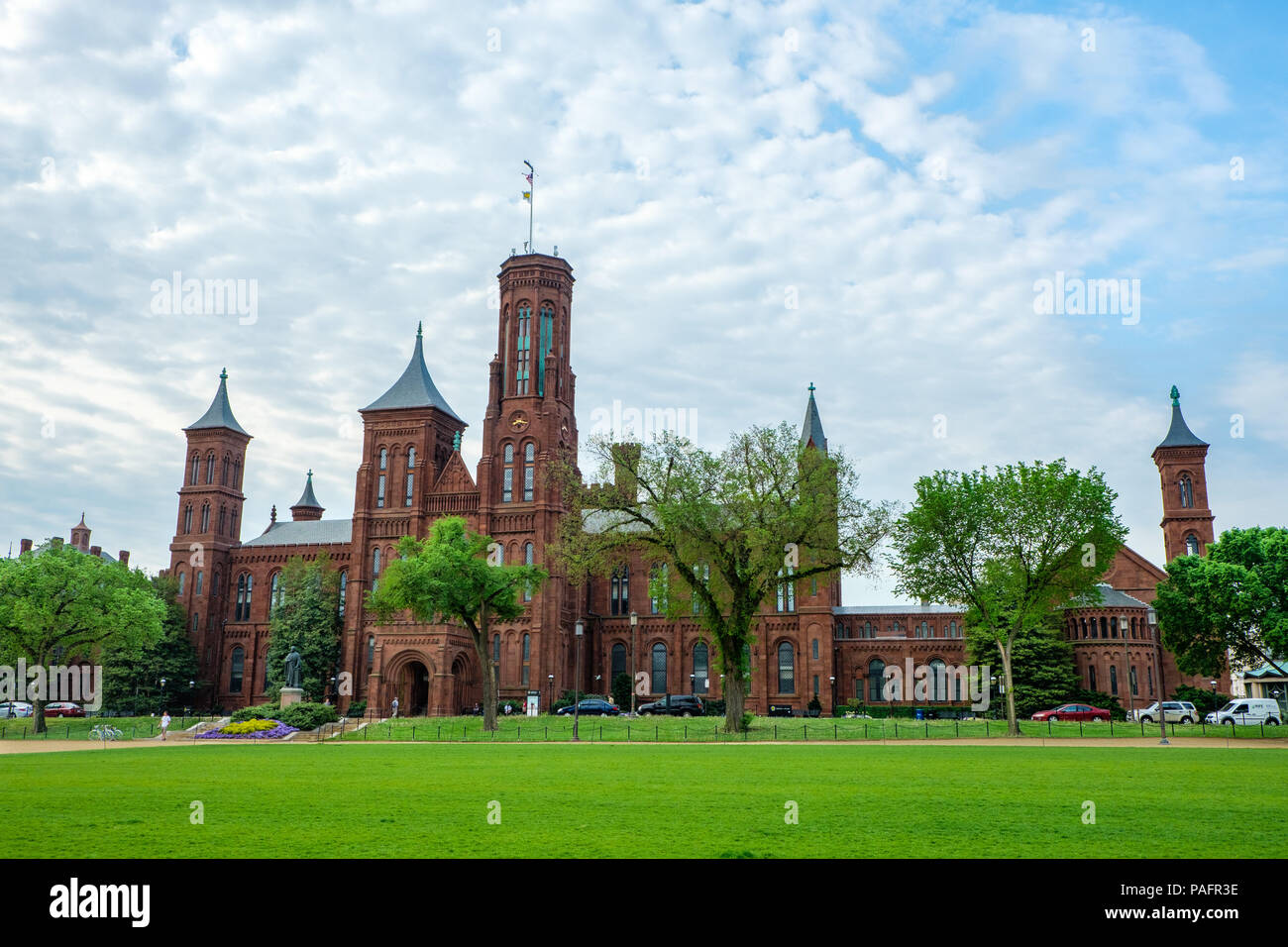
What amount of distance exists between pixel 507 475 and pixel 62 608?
31.5 meters

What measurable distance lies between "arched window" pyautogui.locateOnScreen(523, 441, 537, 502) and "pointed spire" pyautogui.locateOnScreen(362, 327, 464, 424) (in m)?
10.0

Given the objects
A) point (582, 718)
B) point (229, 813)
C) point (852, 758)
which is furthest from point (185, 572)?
point (229, 813)

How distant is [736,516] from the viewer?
43.7m

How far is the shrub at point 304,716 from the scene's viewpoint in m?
50.3

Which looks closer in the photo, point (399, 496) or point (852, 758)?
point (852, 758)

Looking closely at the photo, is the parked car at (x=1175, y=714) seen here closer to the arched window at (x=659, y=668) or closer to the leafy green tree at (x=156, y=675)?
the arched window at (x=659, y=668)

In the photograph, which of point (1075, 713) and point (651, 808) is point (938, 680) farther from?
point (651, 808)

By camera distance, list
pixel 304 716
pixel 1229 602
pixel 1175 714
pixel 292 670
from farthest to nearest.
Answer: pixel 292 670 → pixel 1175 714 → pixel 304 716 → pixel 1229 602

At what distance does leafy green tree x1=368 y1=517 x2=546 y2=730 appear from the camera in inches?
1977

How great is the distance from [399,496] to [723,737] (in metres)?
44.6

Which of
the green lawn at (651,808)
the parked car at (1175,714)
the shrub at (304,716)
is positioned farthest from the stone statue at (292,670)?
the parked car at (1175,714)

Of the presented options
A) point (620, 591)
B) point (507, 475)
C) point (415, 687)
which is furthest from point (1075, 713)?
point (415, 687)

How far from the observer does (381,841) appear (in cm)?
1024
